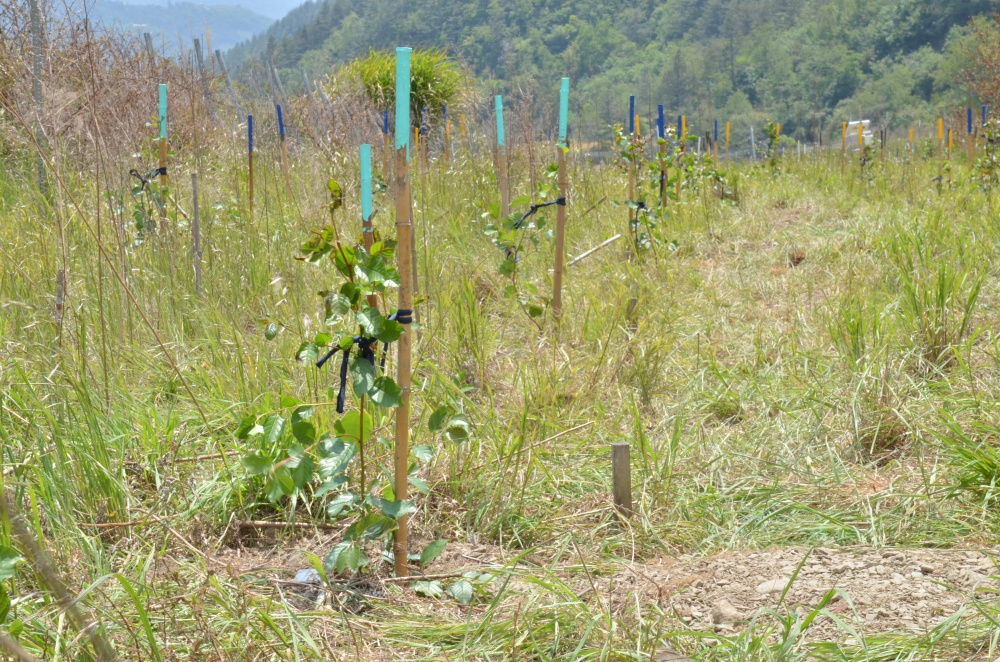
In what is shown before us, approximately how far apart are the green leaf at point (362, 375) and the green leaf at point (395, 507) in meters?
0.22

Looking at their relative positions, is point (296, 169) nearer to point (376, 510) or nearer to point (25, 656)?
point (376, 510)

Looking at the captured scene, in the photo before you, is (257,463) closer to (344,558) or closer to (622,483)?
(344,558)

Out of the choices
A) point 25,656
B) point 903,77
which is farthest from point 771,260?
point 903,77

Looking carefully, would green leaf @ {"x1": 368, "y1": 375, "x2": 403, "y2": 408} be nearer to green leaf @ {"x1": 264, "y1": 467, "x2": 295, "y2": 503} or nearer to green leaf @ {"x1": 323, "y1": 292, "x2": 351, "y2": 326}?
green leaf @ {"x1": 323, "y1": 292, "x2": 351, "y2": 326}

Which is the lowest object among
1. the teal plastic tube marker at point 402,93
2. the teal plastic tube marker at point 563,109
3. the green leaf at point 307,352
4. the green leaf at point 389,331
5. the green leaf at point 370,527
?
the green leaf at point 370,527

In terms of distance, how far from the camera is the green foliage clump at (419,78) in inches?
424

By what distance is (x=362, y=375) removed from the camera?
153 cm

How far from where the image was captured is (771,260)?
15.1ft

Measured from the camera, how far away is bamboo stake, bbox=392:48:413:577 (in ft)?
5.07

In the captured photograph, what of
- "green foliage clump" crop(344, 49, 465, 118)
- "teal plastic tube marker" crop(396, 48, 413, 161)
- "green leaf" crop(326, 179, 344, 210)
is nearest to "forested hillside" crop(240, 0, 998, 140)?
"green foliage clump" crop(344, 49, 465, 118)

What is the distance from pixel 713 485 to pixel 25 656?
1874 millimetres

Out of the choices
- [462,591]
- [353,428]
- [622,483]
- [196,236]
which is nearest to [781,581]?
[622,483]

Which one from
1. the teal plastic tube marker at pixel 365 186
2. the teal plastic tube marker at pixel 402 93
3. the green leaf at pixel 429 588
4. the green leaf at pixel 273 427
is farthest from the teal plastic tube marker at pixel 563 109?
the green leaf at pixel 429 588

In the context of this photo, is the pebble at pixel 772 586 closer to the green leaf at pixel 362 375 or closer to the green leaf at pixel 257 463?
the green leaf at pixel 362 375
